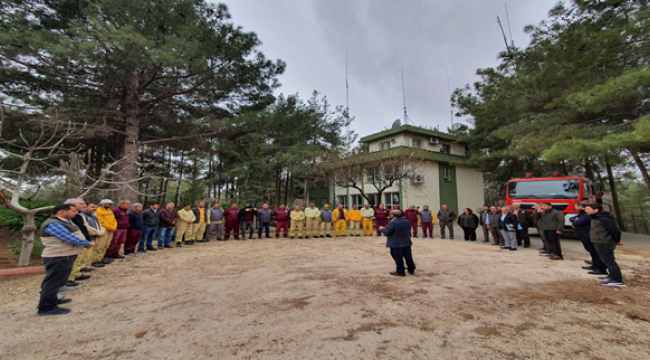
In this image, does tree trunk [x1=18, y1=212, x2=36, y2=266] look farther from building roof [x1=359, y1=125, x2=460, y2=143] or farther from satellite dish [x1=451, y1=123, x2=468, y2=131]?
satellite dish [x1=451, y1=123, x2=468, y2=131]

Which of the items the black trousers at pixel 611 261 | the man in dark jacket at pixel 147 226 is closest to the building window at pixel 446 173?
the black trousers at pixel 611 261

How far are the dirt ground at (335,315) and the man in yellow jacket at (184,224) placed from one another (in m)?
3.41

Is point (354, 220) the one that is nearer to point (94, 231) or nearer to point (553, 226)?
point (553, 226)

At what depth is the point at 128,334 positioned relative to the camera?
2928mm

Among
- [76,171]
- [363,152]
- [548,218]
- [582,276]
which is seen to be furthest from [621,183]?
[76,171]

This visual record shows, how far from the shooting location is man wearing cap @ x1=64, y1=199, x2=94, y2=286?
14.4 feet

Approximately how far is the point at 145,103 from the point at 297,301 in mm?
11486

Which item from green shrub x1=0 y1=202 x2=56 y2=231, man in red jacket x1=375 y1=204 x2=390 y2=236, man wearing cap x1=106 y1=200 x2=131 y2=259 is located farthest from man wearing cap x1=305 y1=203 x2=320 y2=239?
green shrub x1=0 y1=202 x2=56 y2=231

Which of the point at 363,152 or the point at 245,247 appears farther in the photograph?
the point at 363,152

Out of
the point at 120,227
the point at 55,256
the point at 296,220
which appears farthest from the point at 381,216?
the point at 55,256

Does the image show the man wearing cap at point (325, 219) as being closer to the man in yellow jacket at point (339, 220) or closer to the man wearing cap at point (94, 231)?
the man in yellow jacket at point (339, 220)

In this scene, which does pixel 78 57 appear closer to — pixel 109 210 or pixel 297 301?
pixel 109 210

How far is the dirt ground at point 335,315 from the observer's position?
102 inches

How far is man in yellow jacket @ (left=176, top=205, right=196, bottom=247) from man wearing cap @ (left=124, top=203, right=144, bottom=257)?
6.07 ft
